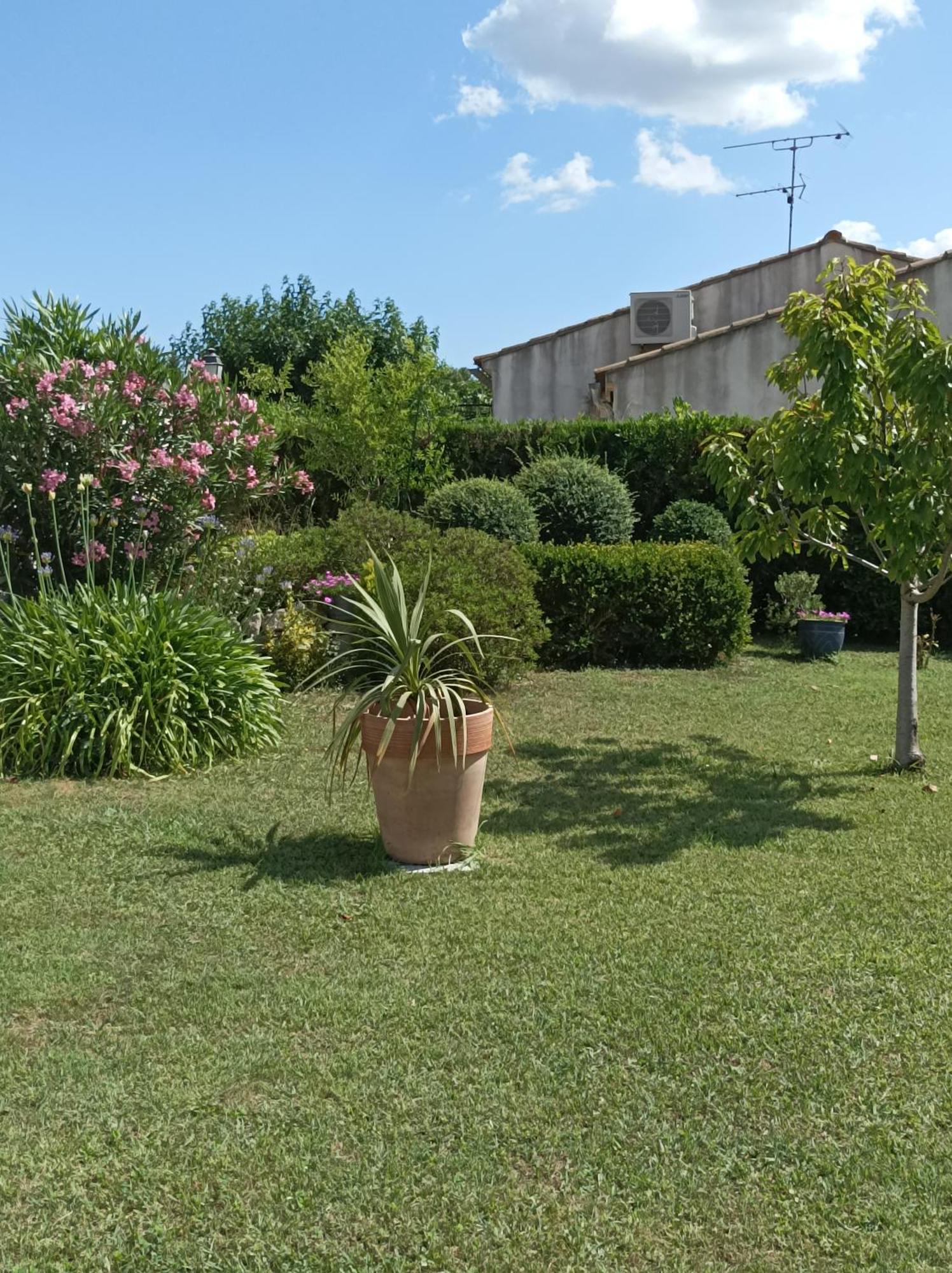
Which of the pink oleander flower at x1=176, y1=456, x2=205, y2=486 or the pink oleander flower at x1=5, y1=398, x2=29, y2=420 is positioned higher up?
the pink oleander flower at x1=5, y1=398, x2=29, y2=420

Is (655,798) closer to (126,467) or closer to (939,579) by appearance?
(939,579)

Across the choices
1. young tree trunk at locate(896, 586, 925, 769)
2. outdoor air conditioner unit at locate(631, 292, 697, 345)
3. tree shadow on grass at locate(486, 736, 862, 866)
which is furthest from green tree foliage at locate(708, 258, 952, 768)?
outdoor air conditioner unit at locate(631, 292, 697, 345)

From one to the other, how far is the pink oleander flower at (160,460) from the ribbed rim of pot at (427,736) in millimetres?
3855

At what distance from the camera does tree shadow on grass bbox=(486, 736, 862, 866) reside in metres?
5.43

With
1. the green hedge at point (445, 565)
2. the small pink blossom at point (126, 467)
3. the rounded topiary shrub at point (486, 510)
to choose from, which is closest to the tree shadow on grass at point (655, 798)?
the green hedge at point (445, 565)

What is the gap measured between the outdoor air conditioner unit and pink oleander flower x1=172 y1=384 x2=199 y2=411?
13.0m

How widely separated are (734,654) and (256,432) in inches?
196

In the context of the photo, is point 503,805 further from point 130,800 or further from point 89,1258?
point 89,1258

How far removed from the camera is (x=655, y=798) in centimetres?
615

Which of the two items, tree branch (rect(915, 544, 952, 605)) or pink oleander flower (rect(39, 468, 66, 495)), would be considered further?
pink oleander flower (rect(39, 468, 66, 495))

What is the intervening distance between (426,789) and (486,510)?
21.3ft

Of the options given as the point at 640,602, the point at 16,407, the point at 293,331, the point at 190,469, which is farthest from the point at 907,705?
the point at 293,331

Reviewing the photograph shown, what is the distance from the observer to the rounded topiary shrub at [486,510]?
1104 centimetres

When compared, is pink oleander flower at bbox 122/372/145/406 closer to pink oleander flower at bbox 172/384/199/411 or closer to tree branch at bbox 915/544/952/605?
pink oleander flower at bbox 172/384/199/411
